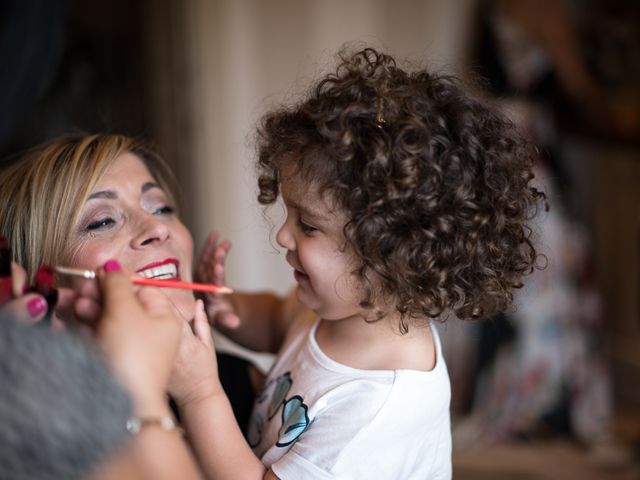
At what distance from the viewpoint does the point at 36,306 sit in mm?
864

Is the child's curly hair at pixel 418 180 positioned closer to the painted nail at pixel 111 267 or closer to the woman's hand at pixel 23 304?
the painted nail at pixel 111 267

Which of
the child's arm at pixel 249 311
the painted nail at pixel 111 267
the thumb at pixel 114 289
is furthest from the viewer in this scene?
the child's arm at pixel 249 311

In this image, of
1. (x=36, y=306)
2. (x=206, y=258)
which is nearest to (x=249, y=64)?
(x=206, y=258)

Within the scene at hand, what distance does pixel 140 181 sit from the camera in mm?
1280

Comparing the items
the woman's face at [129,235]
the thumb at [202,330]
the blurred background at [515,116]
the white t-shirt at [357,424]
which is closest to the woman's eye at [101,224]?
the woman's face at [129,235]

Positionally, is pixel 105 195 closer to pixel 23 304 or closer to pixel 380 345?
pixel 23 304

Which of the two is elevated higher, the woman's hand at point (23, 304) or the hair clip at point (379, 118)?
the hair clip at point (379, 118)

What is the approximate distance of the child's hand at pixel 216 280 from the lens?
1387mm

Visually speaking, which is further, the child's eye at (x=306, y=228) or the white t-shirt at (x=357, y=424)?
the child's eye at (x=306, y=228)

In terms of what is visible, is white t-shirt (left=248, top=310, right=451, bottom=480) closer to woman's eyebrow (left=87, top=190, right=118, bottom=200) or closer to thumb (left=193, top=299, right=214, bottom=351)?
thumb (left=193, top=299, right=214, bottom=351)

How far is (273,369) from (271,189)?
0.33 m

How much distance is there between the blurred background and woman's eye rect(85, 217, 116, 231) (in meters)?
1.39

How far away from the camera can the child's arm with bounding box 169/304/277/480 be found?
1009 mm

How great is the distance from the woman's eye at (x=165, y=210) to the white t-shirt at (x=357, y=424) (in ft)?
1.23
